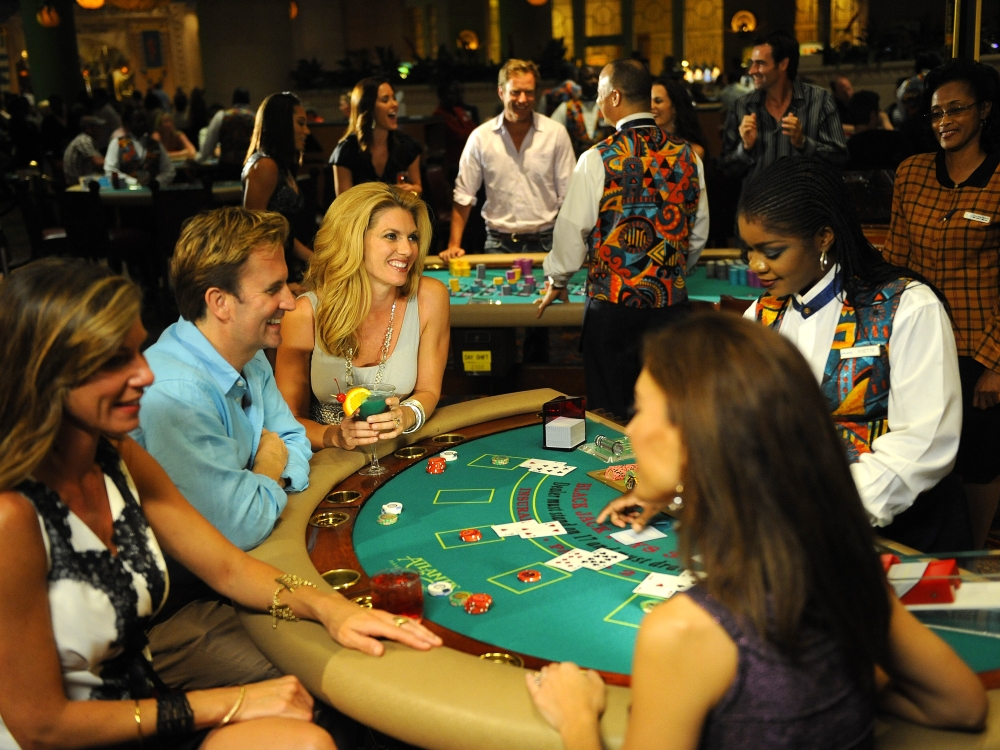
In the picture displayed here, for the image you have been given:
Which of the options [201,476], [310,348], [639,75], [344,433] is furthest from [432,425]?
[639,75]

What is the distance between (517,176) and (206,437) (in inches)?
138

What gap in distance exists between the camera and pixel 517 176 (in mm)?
5266

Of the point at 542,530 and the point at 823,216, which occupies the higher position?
the point at 823,216

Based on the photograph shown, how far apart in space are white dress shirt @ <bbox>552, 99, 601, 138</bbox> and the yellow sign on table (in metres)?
3.80

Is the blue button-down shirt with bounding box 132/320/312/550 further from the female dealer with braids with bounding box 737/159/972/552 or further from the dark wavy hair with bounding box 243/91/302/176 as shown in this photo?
the dark wavy hair with bounding box 243/91/302/176

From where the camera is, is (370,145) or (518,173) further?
(370,145)

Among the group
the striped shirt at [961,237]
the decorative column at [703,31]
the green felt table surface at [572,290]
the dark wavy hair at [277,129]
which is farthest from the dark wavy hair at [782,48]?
the decorative column at [703,31]

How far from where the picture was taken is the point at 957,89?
302 cm

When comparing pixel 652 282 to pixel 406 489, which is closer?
pixel 406 489

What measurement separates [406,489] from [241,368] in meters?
0.49

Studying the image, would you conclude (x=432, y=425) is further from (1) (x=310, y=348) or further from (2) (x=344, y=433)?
(1) (x=310, y=348)

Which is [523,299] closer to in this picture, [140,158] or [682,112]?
[682,112]

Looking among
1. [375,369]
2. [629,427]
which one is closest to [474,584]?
[629,427]

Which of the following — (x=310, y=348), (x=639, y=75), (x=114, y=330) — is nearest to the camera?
(x=114, y=330)
